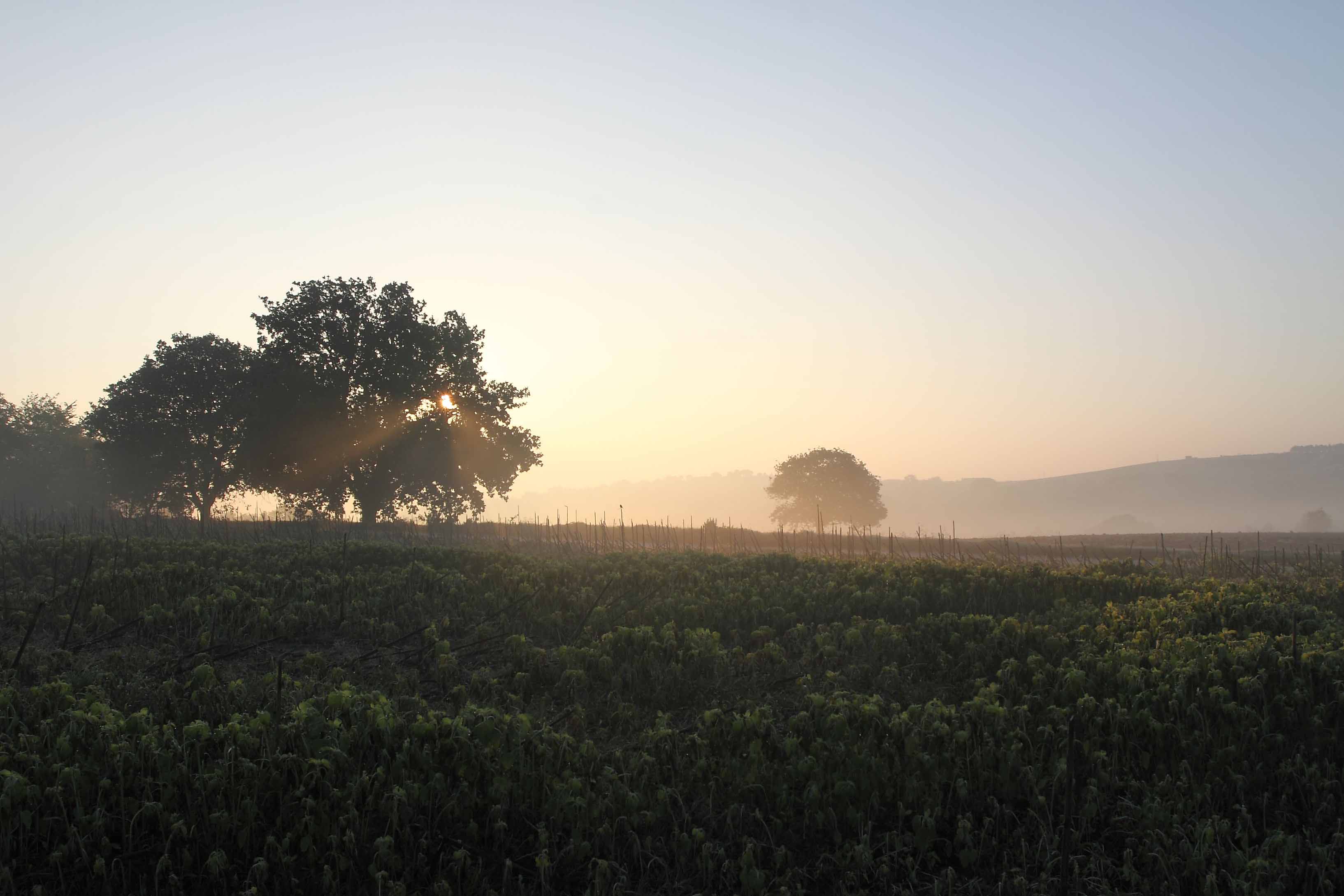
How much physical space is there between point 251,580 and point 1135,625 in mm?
14509

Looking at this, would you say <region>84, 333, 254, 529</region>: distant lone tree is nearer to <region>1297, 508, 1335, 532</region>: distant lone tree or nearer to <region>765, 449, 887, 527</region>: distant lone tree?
<region>765, 449, 887, 527</region>: distant lone tree

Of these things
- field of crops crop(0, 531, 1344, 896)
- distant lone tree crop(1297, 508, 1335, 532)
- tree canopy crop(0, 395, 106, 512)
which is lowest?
distant lone tree crop(1297, 508, 1335, 532)

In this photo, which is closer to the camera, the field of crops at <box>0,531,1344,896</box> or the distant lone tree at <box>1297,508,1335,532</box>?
the field of crops at <box>0,531,1344,896</box>

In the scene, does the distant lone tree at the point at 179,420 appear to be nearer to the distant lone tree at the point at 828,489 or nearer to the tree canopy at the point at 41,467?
the tree canopy at the point at 41,467

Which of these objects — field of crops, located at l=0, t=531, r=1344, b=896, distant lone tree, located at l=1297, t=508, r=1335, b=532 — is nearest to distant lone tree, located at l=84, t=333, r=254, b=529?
field of crops, located at l=0, t=531, r=1344, b=896

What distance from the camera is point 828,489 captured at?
8438 cm

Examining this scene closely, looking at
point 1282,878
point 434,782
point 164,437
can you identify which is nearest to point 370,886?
point 434,782

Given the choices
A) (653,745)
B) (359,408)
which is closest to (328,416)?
(359,408)

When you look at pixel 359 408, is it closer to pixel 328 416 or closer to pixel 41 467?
pixel 328 416

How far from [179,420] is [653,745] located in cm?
4272

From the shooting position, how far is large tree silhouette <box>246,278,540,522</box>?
38.7 metres

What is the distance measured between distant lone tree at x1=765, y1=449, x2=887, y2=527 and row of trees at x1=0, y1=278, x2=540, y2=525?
46.4 meters

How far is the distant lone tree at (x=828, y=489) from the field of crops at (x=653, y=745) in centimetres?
7055

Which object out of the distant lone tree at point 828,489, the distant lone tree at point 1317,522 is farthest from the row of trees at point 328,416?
the distant lone tree at point 1317,522
